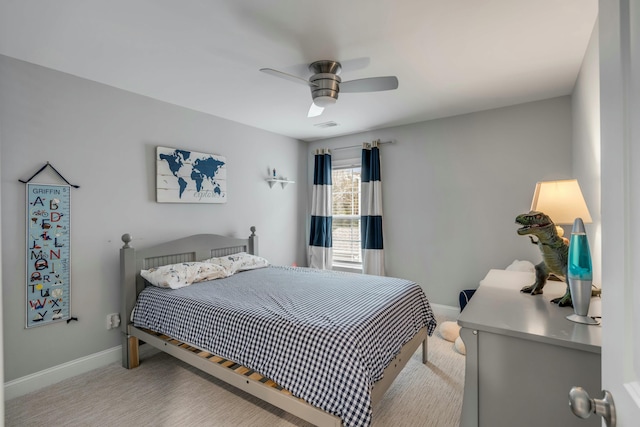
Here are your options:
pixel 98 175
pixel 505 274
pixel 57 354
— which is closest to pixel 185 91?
pixel 98 175

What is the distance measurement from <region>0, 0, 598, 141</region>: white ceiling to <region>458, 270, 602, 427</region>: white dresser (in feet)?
5.39

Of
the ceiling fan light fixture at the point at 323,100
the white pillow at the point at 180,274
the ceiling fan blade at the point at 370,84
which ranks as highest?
the ceiling fan blade at the point at 370,84

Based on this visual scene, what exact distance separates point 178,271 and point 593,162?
3.29 meters

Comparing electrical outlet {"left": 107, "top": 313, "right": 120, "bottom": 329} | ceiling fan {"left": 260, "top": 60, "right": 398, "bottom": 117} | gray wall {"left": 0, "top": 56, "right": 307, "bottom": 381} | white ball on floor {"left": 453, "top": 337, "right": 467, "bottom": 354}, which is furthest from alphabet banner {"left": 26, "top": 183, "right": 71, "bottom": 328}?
white ball on floor {"left": 453, "top": 337, "right": 467, "bottom": 354}

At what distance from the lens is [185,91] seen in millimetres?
2857

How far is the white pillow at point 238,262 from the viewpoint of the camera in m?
3.19

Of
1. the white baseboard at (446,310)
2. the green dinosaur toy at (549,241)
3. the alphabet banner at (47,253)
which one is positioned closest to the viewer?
the green dinosaur toy at (549,241)

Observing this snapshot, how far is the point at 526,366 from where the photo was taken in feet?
4.01

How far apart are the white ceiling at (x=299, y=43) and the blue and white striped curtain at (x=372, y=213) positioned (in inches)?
46.0

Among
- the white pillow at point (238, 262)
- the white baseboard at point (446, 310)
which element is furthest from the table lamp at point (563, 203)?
the white pillow at point (238, 262)

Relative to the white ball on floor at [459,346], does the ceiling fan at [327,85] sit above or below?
above

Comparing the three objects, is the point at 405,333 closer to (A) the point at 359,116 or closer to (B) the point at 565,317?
Answer: (B) the point at 565,317

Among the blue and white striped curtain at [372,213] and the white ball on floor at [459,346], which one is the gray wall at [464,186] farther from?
the white ball on floor at [459,346]

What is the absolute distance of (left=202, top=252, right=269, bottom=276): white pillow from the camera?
3.19m
